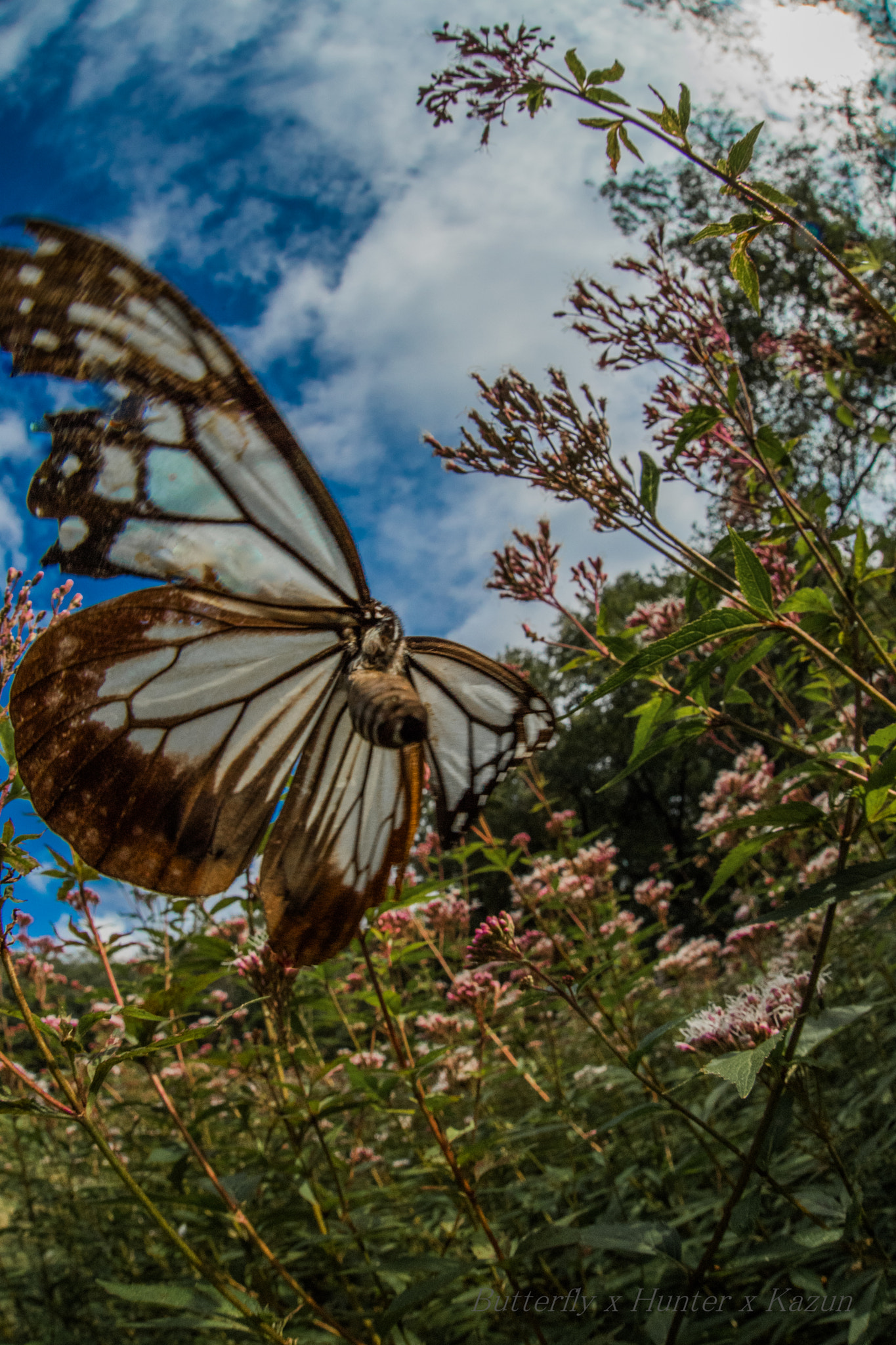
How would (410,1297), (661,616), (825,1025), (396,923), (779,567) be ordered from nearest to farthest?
(410,1297) → (825,1025) → (779,567) → (396,923) → (661,616)

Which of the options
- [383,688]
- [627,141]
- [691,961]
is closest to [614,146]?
[627,141]

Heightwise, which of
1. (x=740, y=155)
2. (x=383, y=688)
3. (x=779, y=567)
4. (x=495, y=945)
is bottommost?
(x=495, y=945)

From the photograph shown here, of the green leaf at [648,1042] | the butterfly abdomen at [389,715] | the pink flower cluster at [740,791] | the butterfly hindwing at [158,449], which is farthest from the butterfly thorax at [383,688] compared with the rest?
the pink flower cluster at [740,791]

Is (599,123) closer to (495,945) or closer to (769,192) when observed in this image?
(769,192)

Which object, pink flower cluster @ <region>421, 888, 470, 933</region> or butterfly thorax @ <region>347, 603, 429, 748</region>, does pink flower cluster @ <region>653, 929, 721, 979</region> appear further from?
butterfly thorax @ <region>347, 603, 429, 748</region>

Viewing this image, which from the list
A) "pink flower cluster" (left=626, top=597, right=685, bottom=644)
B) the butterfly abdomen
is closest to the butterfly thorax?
the butterfly abdomen

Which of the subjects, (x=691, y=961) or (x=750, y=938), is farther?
(x=691, y=961)

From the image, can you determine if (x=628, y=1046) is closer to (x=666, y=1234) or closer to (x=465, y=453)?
(x=666, y=1234)
